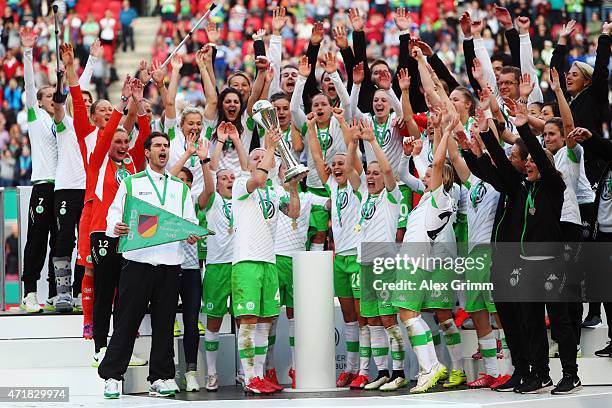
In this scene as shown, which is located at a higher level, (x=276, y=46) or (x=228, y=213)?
(x=276, y=46)

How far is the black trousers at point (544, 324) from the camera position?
29.8 ft

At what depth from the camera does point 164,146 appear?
9.84m

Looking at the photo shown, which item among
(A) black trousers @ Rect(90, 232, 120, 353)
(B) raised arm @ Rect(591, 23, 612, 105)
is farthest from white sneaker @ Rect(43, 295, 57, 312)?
(B) raised arm @ Rect(591, 23, 612, 105)

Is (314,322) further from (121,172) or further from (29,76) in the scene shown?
(29,76)

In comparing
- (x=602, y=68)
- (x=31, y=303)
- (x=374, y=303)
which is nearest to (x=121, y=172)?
(x=31, y=303)

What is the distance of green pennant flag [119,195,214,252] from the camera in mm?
9508

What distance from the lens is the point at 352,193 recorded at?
10.5 metres

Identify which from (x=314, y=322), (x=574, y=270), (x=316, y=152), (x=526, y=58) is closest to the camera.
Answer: (x=574, y=270)

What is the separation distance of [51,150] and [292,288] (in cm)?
260

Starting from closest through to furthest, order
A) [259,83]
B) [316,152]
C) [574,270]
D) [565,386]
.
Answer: [565,386]
[574,270]
[316,152]
[259,83]

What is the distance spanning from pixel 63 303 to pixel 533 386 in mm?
4258

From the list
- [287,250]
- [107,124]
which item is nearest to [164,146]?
[107,124]

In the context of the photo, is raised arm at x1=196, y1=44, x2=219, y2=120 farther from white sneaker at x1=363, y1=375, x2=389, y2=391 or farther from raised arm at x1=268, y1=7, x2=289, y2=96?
white sneaker at x1=363, y1=375, x2=389, y2=391

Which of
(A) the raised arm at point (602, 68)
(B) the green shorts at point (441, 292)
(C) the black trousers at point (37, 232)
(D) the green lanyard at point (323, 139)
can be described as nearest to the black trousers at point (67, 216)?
(C) the black trousers at point (37, 232)
